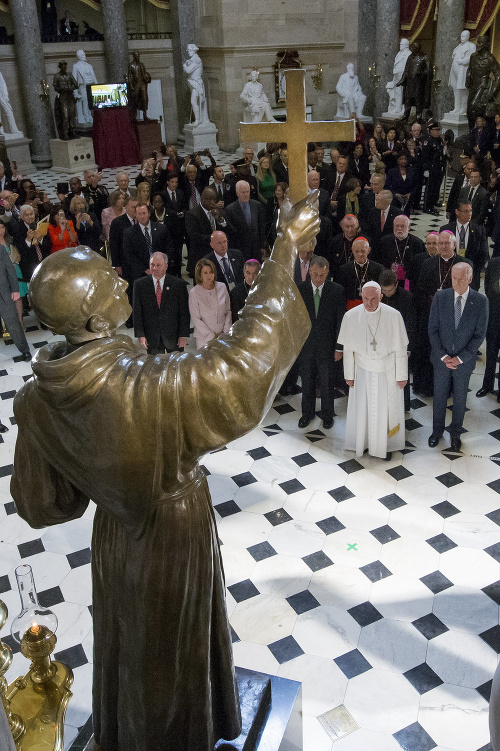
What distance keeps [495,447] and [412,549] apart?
1.89 m

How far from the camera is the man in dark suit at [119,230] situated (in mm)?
10234

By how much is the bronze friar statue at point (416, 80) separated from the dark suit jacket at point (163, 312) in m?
15.4

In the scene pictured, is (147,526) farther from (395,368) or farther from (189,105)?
(189,105)

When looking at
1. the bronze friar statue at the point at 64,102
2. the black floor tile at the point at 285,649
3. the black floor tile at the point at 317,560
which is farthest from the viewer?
the bronze friar statue at the point at 64,102

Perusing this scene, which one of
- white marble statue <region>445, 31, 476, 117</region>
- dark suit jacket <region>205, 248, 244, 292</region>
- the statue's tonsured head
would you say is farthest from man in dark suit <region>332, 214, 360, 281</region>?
white marble statue <region>445, 31, 476, 117</region>

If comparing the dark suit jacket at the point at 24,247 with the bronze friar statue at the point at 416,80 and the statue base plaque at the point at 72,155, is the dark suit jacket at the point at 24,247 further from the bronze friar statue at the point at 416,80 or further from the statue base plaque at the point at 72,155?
the bronze friar statue at the point at 416,80

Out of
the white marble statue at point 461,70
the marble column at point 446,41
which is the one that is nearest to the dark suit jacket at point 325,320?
the white marble statue at point 461,70

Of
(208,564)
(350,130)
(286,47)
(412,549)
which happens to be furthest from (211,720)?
(286,47)

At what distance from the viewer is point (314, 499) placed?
676cm

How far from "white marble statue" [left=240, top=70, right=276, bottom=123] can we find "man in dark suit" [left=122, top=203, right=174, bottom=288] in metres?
13.4

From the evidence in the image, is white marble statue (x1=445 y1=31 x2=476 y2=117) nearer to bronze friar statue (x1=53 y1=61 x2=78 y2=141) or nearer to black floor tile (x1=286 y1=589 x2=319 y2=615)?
bronze friar statue (x1=53 y1=61 x2=78 y2=141)

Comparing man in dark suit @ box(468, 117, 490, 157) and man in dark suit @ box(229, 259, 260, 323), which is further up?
man in dark suit @ box(468, 117, 490, 157)

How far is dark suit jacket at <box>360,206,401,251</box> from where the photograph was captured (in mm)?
9992

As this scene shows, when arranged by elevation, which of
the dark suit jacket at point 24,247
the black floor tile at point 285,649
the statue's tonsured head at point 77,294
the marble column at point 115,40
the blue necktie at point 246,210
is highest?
the marble column at point 115,40
